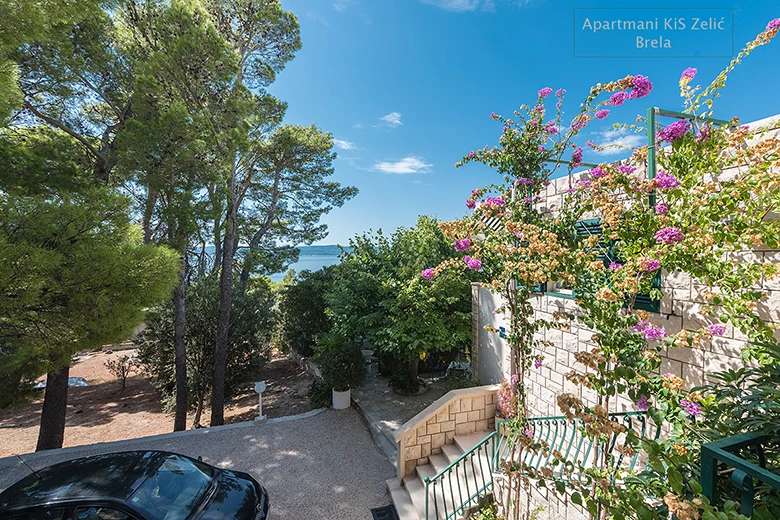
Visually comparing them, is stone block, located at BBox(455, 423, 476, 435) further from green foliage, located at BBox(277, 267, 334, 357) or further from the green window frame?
green foliage, located at BBox(277, 267, 334, 357)

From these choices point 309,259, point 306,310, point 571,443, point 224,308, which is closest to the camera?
point 571,443

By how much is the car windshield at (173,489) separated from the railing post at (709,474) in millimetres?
4232

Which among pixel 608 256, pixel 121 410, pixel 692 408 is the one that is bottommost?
pixel 121 410

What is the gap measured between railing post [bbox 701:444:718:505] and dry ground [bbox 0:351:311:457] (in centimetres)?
935

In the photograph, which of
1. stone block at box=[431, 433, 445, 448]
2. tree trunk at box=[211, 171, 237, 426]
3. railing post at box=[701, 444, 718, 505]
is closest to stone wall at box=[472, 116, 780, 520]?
railing post at box=[701, 444, 718, 505]

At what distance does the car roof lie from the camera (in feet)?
9.91

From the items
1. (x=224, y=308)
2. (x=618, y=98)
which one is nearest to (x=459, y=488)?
(x=618, y=98)

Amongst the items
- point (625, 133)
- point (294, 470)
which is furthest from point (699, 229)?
point (294, 470)

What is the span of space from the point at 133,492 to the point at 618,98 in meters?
6.69

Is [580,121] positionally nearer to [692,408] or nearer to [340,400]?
[692,408]

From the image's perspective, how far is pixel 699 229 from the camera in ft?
8.25

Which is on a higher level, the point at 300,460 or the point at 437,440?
the point at 437,440

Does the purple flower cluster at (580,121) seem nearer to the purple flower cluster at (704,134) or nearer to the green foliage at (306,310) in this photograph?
the purple flower cluster at (704,134)

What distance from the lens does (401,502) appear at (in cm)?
452
